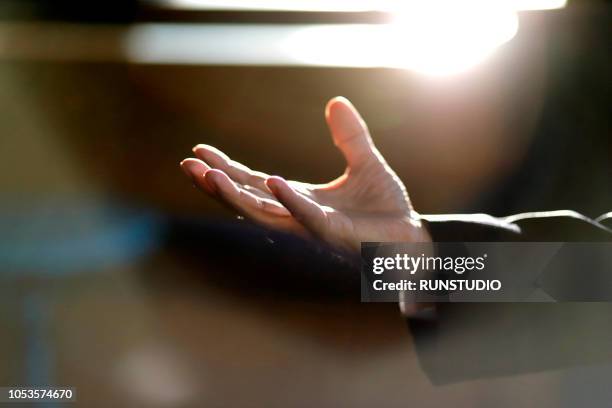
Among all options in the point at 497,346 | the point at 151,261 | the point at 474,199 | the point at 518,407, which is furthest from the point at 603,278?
the point at 151,261

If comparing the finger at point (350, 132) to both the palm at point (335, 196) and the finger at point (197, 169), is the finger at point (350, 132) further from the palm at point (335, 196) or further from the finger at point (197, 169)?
the finger at point (197, 169)

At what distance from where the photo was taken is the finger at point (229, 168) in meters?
0.78

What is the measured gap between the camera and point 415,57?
2.06 m

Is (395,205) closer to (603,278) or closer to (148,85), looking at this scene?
(603,278)

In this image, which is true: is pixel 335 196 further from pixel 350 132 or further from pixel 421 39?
pixel 421 39

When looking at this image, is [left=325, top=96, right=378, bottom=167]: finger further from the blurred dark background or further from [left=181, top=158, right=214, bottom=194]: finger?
the blurred dark background

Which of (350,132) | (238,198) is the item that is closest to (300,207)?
(238,198)

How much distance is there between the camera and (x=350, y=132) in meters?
0.83

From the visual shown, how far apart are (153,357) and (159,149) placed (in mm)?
764

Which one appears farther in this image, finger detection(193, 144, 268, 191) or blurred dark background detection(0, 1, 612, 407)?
blurred dark background detection(0, 1, 612, 407)

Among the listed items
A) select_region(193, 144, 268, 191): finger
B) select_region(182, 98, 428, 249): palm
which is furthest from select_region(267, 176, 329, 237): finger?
select_region(193, 144, 268, 191): finger

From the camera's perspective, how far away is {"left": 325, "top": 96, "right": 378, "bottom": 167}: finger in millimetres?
829

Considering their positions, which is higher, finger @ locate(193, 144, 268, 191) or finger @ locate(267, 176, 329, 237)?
finger @ locate(193, 144, 268, 191)

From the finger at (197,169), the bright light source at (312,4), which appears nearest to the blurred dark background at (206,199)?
the bright light source at (312,4)
